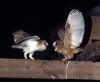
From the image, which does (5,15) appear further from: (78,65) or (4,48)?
(78,65)

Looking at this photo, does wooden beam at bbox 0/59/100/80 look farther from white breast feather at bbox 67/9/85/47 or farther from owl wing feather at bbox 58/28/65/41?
owl wing feather at bbox 58/28/65/41

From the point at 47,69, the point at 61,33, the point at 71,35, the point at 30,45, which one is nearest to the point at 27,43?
the point at 30,45

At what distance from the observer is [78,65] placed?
2625mm

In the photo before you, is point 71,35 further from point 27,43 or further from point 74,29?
point 27,43

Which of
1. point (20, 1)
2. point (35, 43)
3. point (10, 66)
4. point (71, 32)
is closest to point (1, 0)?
point (20, 1)

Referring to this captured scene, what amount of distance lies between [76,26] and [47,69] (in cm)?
72

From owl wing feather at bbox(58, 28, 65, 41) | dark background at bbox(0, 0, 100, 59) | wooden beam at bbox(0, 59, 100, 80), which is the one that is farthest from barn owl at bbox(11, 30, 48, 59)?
wooden beam at bbox(0, 59, 100, 80)

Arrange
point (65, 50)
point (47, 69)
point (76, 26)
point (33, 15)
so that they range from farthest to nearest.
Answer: point (33, 15), point (65, 50), point (76, 26), point (47, 69)

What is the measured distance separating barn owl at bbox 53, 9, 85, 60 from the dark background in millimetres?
368

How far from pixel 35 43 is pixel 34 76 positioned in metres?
0.99

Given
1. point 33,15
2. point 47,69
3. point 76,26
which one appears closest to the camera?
point 47,69

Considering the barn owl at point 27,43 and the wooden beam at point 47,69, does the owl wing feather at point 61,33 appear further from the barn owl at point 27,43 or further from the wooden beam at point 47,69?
the wooden beam at point 47,69

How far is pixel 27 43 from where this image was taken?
337 centimetres

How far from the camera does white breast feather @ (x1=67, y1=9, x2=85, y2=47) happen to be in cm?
305
